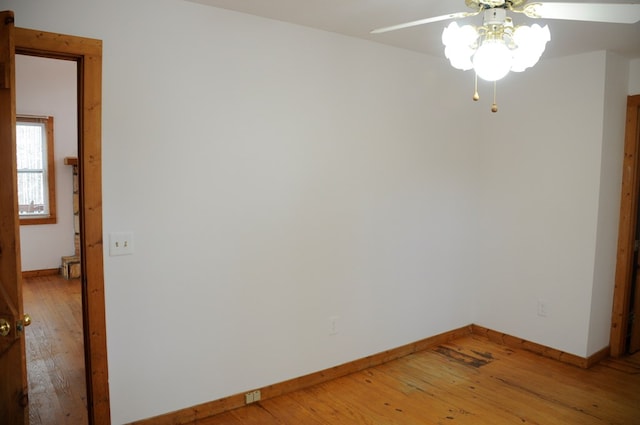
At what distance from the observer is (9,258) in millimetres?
1750

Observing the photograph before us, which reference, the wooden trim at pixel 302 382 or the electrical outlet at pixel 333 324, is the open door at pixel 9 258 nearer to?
the wooden trim at pixel 302 382

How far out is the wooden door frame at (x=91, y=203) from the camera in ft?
7.44

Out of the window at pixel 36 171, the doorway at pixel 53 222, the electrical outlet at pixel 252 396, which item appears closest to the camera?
the electrical outlet at pixel 252 396

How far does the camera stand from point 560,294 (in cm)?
376

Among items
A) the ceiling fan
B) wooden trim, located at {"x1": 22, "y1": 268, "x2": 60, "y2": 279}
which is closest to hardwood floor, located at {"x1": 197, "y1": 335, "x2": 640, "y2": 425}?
the ceiling fan

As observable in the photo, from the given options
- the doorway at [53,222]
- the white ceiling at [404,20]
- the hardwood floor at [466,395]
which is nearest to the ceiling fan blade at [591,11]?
the white ceiling at [404,20]

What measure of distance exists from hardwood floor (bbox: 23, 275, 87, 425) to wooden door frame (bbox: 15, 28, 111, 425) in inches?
24.5

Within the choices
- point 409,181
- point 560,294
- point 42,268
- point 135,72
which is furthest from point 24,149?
point 560,294

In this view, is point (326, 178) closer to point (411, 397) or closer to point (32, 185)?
point (411, 397)

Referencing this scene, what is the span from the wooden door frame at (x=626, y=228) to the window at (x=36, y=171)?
6.81 metres

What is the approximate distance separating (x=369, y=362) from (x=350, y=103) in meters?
2.01

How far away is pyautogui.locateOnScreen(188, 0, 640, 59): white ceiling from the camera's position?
2.57 metres

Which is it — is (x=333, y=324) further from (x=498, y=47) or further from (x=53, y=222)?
(x=53, y=222)

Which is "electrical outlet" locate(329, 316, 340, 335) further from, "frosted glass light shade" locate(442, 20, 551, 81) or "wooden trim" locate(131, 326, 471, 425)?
"frosted glass light shade" locate(442, 20, 551, 81)
